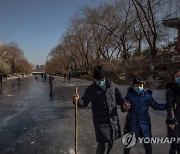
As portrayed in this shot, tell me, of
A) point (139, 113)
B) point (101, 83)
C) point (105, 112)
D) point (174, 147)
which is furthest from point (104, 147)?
point (174, 147)

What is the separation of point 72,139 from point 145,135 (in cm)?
285

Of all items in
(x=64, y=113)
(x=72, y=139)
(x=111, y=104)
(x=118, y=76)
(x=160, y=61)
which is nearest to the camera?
(x=111, y=104)

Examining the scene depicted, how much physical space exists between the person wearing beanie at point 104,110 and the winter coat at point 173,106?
720 millimetres

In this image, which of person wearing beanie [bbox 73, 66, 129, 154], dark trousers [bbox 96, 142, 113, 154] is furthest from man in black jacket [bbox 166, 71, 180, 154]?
dark trousers [bbox 96, 142, 113, 154]

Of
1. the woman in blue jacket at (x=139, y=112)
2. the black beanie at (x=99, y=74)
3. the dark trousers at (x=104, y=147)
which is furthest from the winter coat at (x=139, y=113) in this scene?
the black beanie at (x=99, y=74)

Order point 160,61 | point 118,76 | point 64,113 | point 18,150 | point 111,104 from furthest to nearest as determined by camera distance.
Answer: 1. point 118,76
2. point 160,61
3. point 64,113
4. point 18,150
5. point 111,104

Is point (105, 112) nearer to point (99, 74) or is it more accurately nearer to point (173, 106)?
point (99, 74)

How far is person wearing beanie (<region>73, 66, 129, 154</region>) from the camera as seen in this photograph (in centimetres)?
503

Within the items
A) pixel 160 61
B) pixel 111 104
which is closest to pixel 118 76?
pixel 160 61

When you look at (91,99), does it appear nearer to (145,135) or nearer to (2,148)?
(145,135)

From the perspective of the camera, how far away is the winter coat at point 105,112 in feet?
16.5

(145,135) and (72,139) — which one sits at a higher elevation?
(145,135)

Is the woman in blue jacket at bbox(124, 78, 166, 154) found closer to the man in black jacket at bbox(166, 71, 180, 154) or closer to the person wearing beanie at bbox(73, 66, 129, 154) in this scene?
the person wearing beanie at bbox(73, 66, 129, 154)

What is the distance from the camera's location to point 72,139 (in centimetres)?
760
